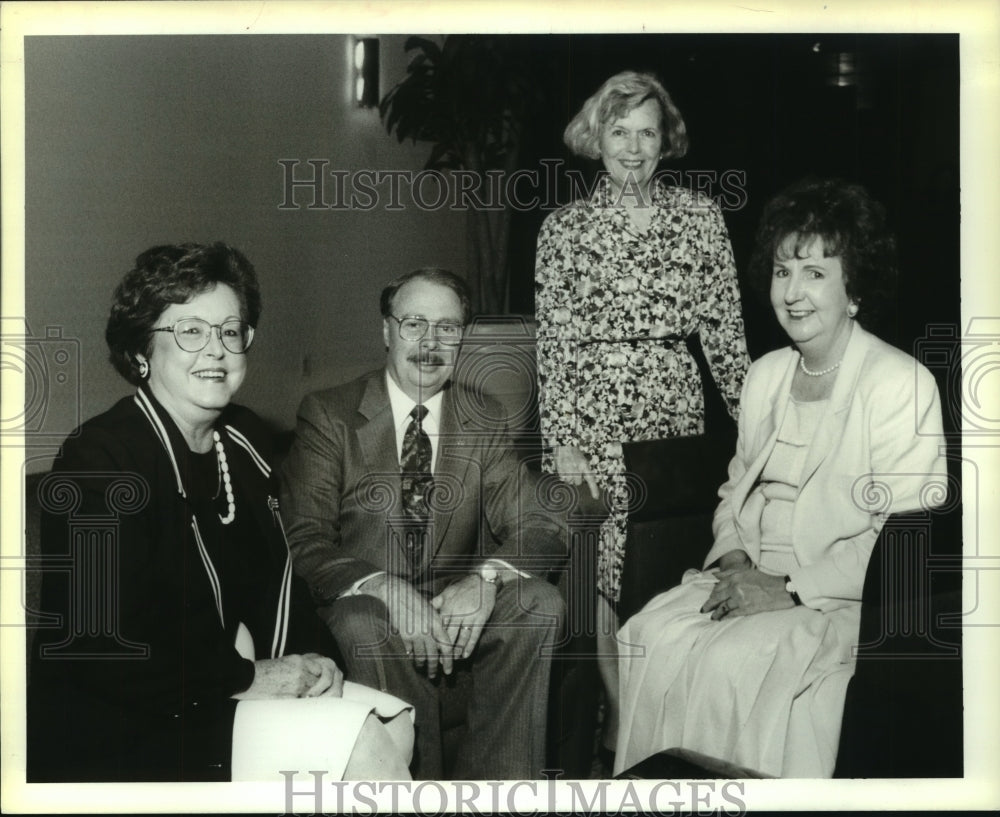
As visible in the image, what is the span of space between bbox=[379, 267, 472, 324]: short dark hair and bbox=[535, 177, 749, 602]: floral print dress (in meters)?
0.23

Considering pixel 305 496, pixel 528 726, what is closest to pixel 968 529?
pixel 528 726

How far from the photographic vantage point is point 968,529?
155 inches

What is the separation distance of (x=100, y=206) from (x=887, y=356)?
97.6 inches

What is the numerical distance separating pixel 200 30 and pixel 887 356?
236 cm

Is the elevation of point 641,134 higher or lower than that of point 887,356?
higher

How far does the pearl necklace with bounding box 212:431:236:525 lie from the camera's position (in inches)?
149

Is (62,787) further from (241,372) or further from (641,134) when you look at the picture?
(641,134)

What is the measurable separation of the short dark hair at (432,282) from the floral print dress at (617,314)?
227mm

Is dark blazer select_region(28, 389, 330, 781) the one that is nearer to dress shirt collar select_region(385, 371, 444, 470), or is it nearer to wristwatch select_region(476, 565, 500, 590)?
dress shirt collar select_region(385, 371, 444, 470)

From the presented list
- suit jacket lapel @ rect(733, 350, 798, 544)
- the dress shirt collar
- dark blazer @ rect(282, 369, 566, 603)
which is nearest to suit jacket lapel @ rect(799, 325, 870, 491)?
suit jacket lapel @ rect(733, 350, 798, 544)

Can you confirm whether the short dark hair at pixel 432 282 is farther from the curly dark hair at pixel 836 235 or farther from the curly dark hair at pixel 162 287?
the curly dark hair at pixel 836 235

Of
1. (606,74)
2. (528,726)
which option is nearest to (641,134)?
(606,74)

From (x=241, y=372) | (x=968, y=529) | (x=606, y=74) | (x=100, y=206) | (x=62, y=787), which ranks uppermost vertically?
(x=606, y=74)

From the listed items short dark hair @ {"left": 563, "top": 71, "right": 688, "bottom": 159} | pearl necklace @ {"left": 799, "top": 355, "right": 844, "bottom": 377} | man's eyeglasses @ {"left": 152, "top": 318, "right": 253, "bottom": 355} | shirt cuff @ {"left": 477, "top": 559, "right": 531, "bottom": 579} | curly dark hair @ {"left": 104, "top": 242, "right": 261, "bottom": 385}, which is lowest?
shirt cuff @ {"left": 477, "top": 559, "right": 531, "bottom": 579}
